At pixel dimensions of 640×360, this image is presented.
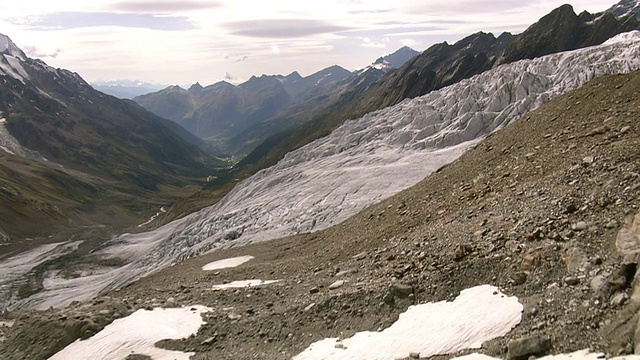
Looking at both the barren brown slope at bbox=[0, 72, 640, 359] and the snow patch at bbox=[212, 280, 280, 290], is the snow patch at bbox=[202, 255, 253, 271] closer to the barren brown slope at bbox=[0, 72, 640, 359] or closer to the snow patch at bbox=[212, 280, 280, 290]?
the barren brown slope at bbox=[0, 72, 640, 359]

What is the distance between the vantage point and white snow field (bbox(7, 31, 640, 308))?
51.7m

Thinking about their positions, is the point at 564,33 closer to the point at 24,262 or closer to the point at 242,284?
the point at 242,284

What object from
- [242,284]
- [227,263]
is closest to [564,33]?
[227,263]

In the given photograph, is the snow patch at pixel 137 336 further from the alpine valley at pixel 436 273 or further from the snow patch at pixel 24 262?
the snow patch at pixel 24 262

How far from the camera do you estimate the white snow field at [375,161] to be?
51.7 metres

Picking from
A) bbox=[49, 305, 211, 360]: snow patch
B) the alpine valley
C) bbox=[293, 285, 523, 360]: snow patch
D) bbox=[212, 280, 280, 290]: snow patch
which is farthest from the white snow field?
bbox=[293, 285, 523, 360]: snow patch

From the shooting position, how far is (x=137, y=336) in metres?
21.6

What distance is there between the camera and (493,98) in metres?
62.4

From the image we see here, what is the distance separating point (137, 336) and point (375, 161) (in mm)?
43540

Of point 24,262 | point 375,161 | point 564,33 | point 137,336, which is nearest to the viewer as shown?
point 137,336

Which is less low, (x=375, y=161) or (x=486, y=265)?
(x=375, y=161)

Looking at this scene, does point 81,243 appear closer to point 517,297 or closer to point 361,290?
point 361,290

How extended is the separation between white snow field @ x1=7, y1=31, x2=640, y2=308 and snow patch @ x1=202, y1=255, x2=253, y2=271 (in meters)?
7.71

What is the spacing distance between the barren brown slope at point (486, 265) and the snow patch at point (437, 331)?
1.61ft
